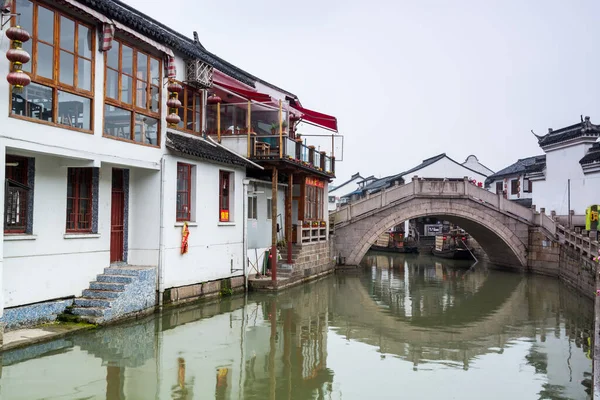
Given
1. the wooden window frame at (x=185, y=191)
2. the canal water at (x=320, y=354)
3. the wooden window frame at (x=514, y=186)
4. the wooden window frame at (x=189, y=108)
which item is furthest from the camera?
the wooden window frame at (x=514, y=186)

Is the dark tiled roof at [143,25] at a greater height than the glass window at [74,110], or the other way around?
the dark tiled roof at [143,25]

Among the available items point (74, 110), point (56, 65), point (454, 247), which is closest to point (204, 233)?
point (74, 110)

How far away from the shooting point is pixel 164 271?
1219 cm

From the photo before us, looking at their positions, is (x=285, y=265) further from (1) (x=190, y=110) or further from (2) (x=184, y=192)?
(1) (x=190, y=110)

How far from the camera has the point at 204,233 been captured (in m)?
13.8

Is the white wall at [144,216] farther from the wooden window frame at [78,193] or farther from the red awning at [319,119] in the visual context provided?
the red awning at [319,119]

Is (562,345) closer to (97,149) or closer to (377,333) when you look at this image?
(377,333)

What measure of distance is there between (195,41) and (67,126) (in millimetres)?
9825

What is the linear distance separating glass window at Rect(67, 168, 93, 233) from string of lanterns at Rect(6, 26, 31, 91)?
2.63 meters

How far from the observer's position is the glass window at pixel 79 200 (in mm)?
10562

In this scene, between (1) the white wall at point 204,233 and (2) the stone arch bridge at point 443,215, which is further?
(2) the stone arch bridge at point 443,215

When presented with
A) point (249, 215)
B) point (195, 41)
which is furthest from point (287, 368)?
point (195, 41)

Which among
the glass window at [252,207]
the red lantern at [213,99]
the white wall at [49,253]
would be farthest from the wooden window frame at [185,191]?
the glass window at [252,207]

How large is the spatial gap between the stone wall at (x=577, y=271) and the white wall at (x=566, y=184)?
3.00 meters
